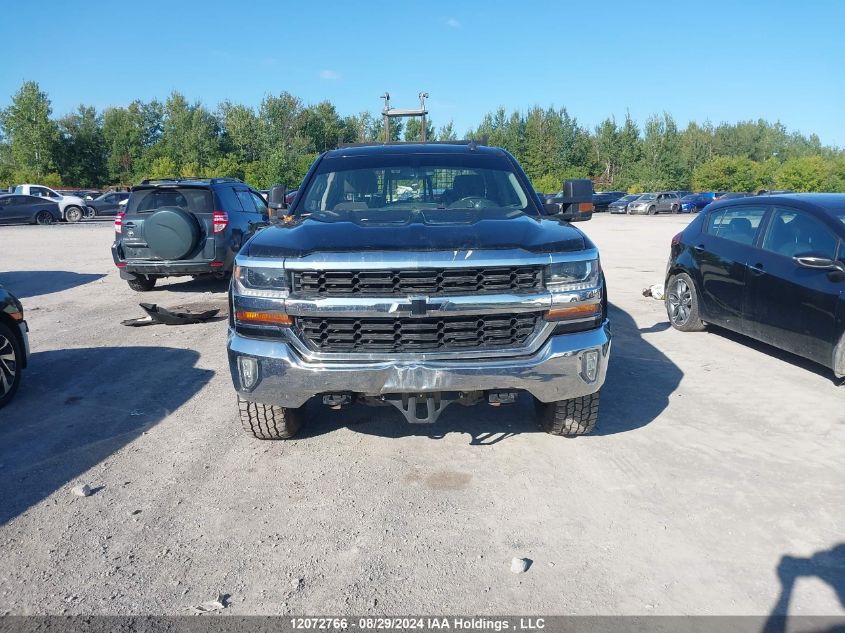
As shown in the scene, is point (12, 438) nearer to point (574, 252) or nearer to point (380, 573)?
point (380, 573)

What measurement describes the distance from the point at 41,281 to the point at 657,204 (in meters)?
44.1

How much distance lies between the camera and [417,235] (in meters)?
4.02

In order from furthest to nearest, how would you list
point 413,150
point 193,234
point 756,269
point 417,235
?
point 193,234
point 756,269
point 413,150
point 417,235

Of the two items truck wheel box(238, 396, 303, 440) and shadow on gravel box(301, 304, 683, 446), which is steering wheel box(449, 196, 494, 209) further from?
truck wheel box(238, 396, 303, 440)

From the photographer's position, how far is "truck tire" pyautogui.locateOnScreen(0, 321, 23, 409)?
18.1 feet

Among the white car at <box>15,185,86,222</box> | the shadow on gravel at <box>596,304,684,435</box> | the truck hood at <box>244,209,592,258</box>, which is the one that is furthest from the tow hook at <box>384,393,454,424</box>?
the white car at <box>15,185,86,222</box>

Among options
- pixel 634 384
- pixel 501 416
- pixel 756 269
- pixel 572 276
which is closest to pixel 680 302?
pixel 756 269

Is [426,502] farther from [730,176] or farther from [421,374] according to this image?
[730,176]

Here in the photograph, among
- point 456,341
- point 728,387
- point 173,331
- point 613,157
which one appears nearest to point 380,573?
point 456,341

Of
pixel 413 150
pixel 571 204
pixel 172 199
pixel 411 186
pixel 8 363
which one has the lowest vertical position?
pixel 8 363

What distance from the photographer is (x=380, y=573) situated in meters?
3.11

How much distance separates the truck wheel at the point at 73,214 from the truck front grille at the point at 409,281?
128 feet

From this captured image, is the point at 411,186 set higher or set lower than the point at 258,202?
higher

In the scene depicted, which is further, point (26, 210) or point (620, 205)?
point (620, 205)
